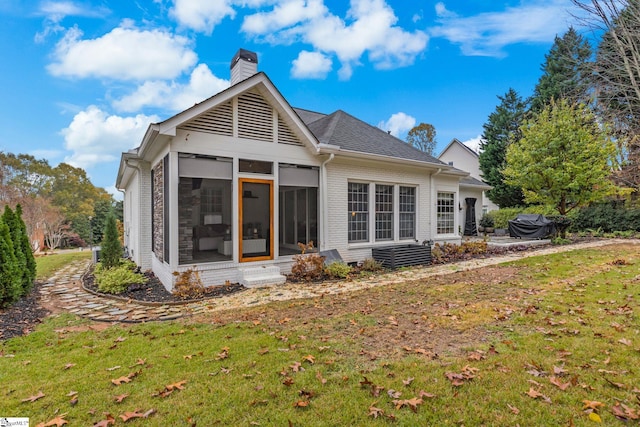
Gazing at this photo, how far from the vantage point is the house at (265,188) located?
7.42 meters

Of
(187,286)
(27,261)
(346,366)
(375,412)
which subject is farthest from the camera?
(27,261)

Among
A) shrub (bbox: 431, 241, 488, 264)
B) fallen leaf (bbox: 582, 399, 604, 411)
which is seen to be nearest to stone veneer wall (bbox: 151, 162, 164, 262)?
fallen leaf (bbox: 582, 399, 604, 411)

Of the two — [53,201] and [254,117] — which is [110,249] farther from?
[53,201]

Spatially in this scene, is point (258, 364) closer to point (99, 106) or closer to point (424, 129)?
point (99, 106)

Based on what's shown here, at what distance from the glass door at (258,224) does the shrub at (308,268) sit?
73 cm

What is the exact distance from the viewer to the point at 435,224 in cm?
1245

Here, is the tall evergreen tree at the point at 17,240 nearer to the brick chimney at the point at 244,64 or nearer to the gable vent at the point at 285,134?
the gable vent at the point at 285,134

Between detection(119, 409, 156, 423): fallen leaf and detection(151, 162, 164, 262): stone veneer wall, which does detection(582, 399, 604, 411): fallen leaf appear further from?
detection(151, 162, 164, 262): stone veneer wall

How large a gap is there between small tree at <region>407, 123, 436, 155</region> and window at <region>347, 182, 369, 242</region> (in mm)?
31039

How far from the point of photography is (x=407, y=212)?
11734 millimetres

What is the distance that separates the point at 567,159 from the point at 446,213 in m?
8.19

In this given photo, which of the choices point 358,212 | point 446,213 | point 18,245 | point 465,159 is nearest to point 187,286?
point 18,245

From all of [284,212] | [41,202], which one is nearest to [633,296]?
[284,212]

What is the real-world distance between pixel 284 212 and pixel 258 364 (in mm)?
7860
